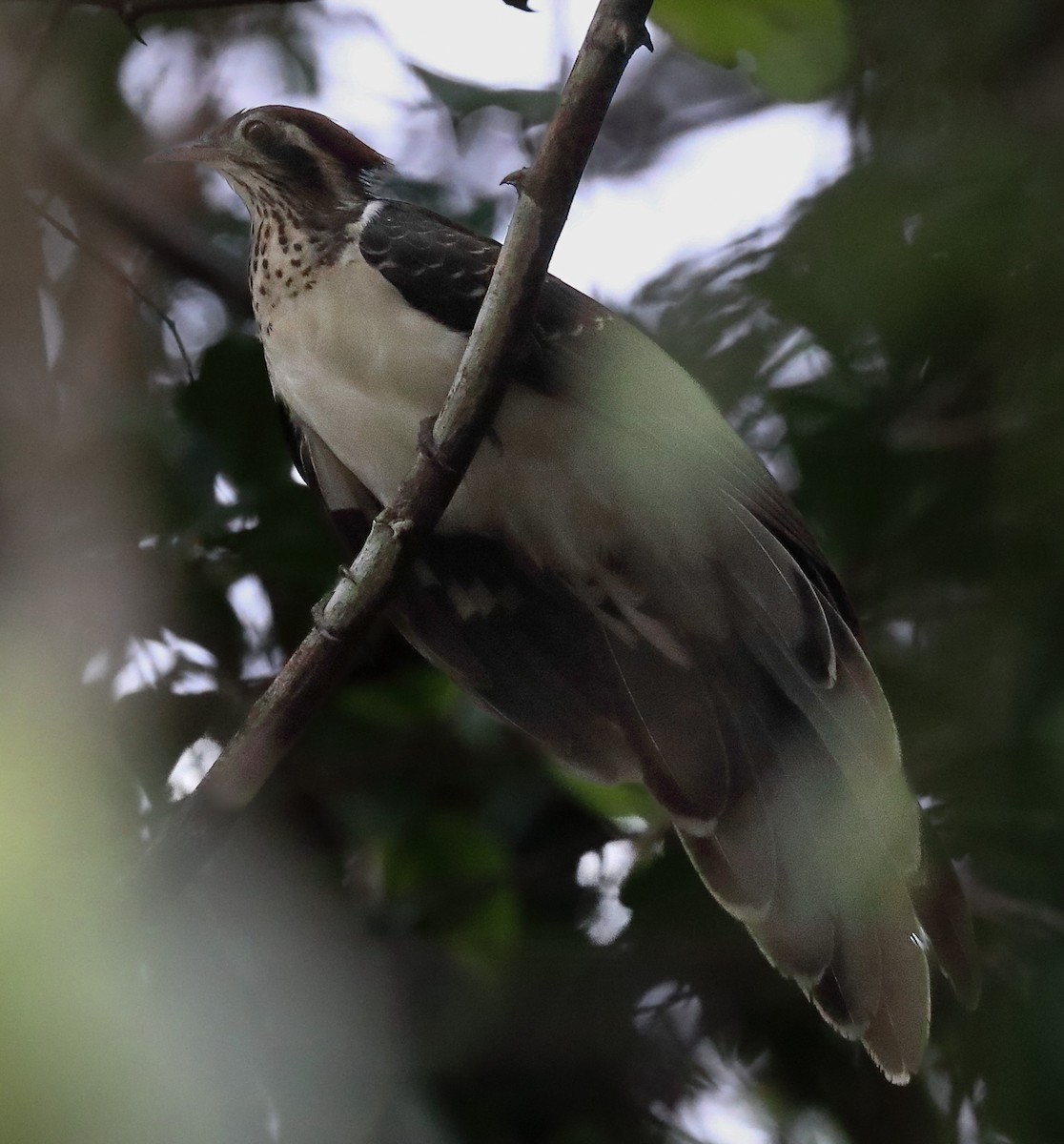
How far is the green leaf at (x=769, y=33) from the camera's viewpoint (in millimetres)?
1615

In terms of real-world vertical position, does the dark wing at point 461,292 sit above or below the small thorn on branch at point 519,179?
below

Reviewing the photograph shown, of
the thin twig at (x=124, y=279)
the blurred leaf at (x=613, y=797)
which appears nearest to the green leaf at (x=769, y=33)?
the thin twig at (x=124, y=279)

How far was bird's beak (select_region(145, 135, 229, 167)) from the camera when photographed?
7.86 ft

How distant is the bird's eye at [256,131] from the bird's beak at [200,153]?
0.15ft

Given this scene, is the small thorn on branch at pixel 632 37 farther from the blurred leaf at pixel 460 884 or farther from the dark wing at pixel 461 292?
the blurred leaf at pixel 460 884

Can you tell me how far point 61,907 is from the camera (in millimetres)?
1229

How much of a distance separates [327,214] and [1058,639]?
1.27 meters

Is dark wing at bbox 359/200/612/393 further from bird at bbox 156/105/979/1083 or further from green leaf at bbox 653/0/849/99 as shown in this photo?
green leaf at bbox 653/0/849/99

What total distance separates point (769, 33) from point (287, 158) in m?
1.02

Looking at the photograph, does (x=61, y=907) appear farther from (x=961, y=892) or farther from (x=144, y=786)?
(x=961, y=892)

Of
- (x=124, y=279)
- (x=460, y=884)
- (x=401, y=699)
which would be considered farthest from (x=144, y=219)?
(x=460, y=884)

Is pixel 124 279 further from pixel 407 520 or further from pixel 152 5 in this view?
pixel 407 520

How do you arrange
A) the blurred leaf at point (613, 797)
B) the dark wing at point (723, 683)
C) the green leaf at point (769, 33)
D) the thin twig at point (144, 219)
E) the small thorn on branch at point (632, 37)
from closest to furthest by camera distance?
the small thorn on branch at point (632, 37) < the green leaf at point (769, 33) < the dark wing at point (723, 683) < the blurred leaf at point (613, 797) < the thin twig at point (144, 219)

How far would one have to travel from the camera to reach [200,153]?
2441 mm
